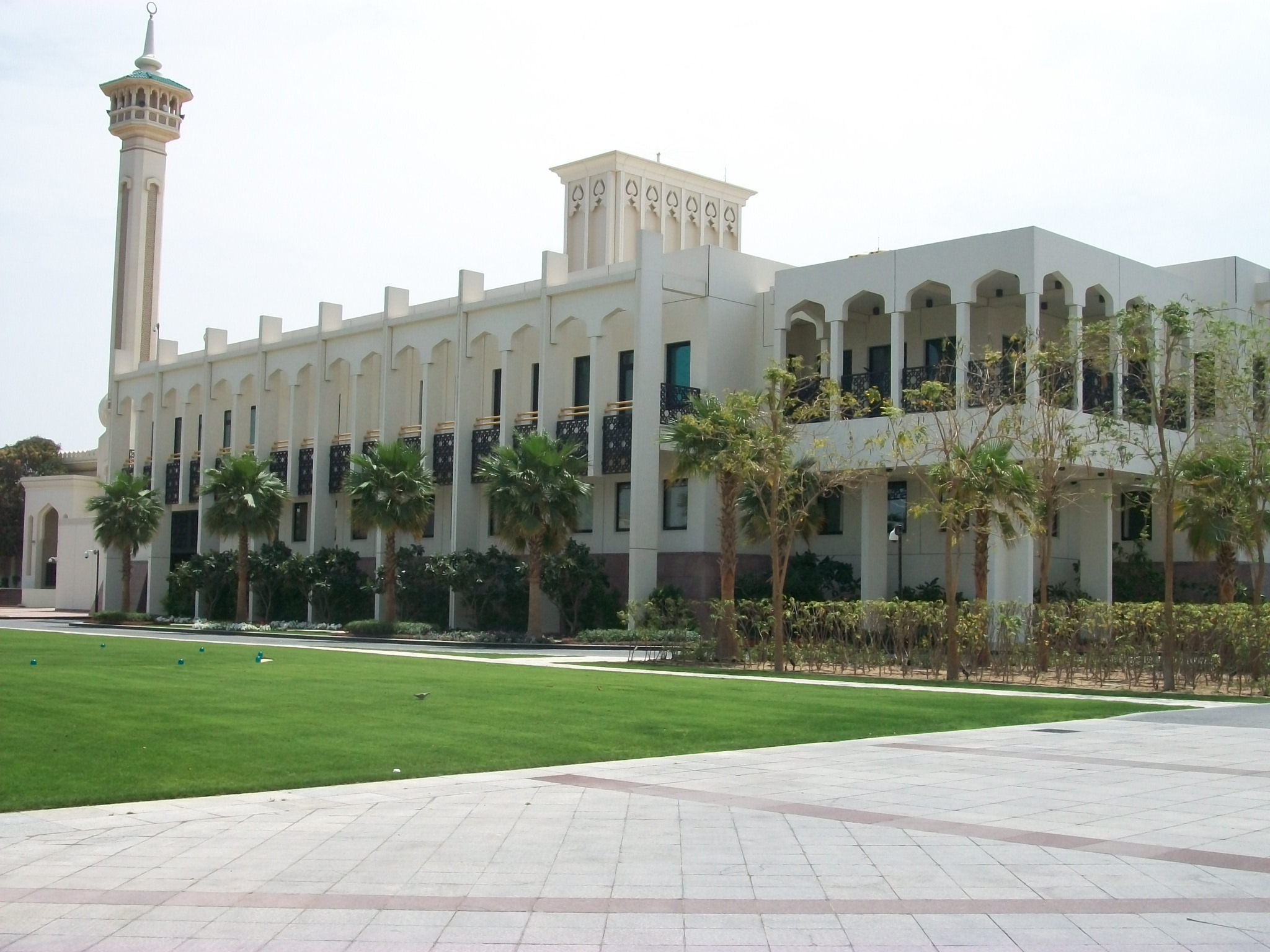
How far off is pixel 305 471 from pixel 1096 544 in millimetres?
30124

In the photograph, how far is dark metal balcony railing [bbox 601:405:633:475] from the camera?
40750 mm

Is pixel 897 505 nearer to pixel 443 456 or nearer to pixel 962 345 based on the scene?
pixel 962 345

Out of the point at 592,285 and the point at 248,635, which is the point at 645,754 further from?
the point at 248,635

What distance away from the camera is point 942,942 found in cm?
625

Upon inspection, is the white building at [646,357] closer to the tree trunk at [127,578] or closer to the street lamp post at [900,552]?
the street lamp post at [900,552]

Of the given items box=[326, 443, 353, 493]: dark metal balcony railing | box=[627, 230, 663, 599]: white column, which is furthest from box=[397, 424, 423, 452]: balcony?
box=[627, 230, 663, 599]: white column

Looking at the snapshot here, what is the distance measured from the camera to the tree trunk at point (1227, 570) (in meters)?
30.8

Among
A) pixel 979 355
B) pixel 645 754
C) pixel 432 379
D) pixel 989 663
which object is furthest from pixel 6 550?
pixel 645 754

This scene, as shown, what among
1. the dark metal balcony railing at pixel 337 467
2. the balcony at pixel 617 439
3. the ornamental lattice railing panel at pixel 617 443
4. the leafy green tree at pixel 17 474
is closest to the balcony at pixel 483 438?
Result: the balcony at pixel 617 439

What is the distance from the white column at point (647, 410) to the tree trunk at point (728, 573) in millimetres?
6922

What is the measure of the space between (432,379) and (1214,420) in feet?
88.8

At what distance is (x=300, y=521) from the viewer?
54.7 metres

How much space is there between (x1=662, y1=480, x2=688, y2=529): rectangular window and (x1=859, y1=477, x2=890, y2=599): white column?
18.7 ft

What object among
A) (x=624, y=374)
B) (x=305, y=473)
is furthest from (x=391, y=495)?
(x=305, y=473)
